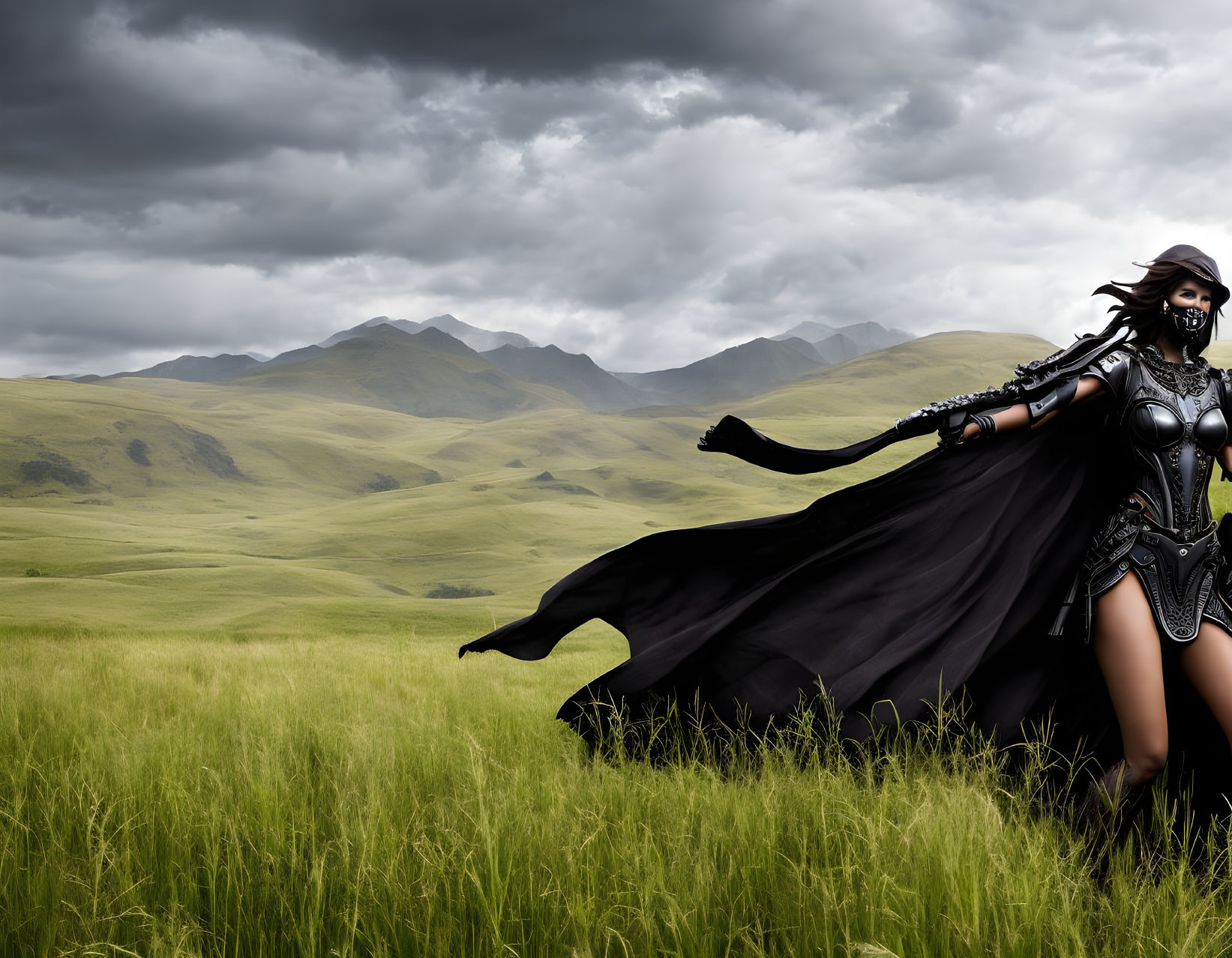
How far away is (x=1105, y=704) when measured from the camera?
464 centimetres

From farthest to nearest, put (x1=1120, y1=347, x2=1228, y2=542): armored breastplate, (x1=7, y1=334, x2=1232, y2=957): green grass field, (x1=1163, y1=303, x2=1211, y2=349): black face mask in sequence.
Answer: (x1=1163, y1=303, x2=1211, y2=349): black face mask
(x1=1120, y1=347, x2=1228, y2=542): armored breastplate
(x1=7, y1=334, x2=1232, y2=957): green grass field

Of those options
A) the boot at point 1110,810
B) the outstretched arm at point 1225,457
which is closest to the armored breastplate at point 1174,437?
the outstretched arm at point 1225,457

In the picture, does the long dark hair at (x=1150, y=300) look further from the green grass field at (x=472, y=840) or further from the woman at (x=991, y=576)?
the green grass field at (x=472, y=840)

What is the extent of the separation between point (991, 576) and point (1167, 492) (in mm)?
1061

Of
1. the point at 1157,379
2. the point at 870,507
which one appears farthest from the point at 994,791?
the point at 1157,379

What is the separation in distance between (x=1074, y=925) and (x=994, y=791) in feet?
4.48

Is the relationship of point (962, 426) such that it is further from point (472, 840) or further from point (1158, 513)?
point (472, 840)

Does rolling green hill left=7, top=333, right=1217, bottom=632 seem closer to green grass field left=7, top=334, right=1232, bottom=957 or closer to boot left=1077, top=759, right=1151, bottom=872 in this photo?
green grass field left=7, top=334, right=1232, bottom=957

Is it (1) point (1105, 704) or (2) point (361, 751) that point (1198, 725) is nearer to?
(1) point (1105, 704)

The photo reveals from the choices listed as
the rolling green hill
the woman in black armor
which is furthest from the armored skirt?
the rolling green hill

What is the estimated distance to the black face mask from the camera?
4.36m

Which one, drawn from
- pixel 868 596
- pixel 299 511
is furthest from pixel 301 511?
pixel 868 596

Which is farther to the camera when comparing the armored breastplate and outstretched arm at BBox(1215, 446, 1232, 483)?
outstretched arm at BBox(1215, 446, 1232, 483)

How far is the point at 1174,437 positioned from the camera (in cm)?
425
